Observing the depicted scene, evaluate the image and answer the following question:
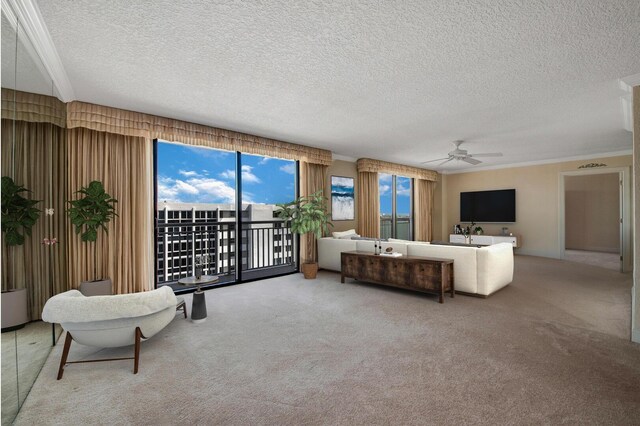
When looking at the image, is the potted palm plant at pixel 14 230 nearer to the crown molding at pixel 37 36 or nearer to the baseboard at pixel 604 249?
the crown molding at pixel 37 36

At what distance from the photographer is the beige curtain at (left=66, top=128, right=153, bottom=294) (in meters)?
3.54

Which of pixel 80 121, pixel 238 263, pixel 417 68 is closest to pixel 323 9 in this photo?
pixel 417 68

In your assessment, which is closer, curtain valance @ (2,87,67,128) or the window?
curtain valance @ (2,87,67,128)

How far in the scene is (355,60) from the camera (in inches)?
102

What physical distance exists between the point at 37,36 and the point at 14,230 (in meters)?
1.40

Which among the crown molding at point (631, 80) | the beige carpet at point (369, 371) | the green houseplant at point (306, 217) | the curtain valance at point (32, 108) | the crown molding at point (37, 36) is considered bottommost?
the beige carpet at point (369, 371)

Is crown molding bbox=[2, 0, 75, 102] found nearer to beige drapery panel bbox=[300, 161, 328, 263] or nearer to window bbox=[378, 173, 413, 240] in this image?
beige drapery panel bbox=[300, 161, 328, 263]

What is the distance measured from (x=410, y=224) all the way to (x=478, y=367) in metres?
6.92

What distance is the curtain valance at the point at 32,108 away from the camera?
177 centimetres

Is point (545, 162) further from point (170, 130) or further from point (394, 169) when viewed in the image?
point (170, 130)

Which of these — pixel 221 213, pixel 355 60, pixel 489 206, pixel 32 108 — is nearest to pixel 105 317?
pixel 32 108

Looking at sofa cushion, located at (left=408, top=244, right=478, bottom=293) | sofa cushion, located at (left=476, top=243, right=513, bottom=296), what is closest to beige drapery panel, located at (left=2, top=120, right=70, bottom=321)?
sofa cushion, located at (left=408, top=244, right=478, bottom=293)

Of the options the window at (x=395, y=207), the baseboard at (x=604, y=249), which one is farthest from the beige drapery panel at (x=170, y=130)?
the baseboard at (x=604, y=249)

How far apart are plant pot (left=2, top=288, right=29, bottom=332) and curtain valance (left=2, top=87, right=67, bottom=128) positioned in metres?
1.09
